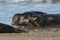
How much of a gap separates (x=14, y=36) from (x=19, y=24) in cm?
233

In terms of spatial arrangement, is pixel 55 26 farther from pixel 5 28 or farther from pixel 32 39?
pixel 32 39

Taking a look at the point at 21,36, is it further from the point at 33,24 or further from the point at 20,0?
the point at 20,0

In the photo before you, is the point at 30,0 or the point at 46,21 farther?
the point at 30,0

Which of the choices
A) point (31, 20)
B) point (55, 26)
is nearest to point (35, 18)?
point (31, 20)

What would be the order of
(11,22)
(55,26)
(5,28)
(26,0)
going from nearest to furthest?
(5,28)
(55,26)
(11,22)
(26,0)

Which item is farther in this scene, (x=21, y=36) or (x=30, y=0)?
(x=30, y=0)

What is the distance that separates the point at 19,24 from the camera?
21.7 feet

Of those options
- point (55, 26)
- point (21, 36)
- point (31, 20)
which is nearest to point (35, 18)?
point (31, 20)

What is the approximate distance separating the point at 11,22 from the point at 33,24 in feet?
2.55

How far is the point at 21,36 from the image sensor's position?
4.30m

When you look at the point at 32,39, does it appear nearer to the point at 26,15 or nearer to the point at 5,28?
the point at 5,28

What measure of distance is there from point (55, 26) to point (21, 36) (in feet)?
7.61

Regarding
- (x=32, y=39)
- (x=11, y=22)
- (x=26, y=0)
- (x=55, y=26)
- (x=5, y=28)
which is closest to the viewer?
(x=32, y=39)

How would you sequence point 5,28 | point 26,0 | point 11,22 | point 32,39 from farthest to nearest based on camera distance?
point 26,0 → point 11,22 → point 5,28 → point 32,39
